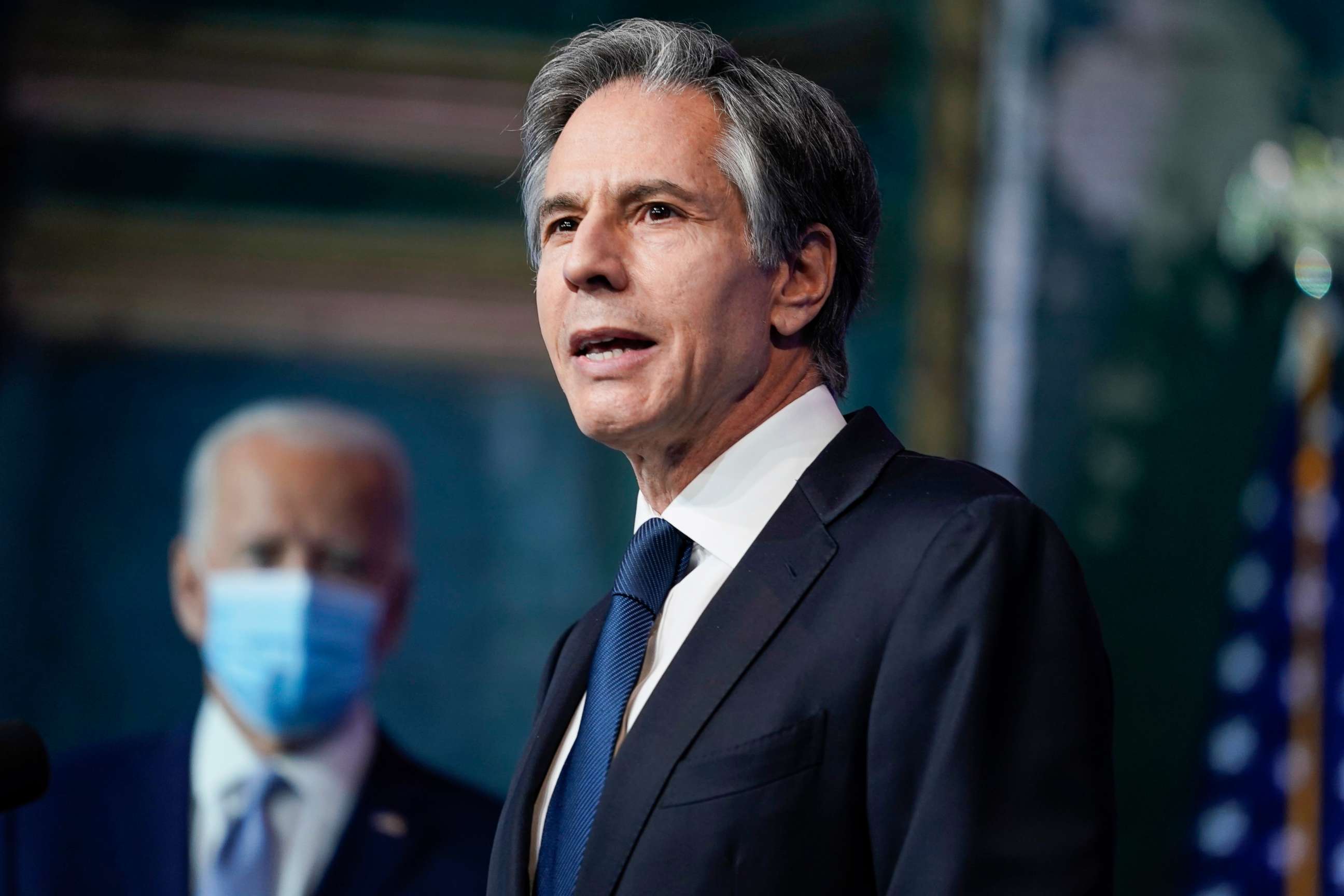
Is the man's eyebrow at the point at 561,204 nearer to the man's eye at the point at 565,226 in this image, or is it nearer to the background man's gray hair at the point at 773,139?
the man's eye at the point at 565,226

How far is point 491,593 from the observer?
4.12m

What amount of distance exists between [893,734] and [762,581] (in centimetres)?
19

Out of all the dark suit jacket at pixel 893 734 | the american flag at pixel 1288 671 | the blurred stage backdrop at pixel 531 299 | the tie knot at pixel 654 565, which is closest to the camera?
the dark suit jacket at pixel 893 734

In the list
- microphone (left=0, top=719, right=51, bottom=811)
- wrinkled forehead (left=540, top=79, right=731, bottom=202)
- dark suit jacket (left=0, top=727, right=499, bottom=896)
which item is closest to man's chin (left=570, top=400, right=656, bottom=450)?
wrinkled forehead (left=540, top=79, right=731, bottom=202)

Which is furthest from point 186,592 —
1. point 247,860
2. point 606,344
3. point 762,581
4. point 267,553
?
point 762,581

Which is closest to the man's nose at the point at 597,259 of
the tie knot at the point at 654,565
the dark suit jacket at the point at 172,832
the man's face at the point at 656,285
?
the man's face at the point at 656,285

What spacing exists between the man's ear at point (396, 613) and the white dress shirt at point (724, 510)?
250cm

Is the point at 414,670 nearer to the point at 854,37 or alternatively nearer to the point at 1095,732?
the point at 854,37

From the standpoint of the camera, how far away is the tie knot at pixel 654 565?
131 centimetres

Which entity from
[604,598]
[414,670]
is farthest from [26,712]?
[604,598]

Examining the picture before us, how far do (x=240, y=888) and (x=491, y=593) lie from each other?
121 cm

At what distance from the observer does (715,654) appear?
116cm

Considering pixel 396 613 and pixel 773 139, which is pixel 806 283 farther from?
pixel 396 613

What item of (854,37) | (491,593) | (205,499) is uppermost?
(854,37)
